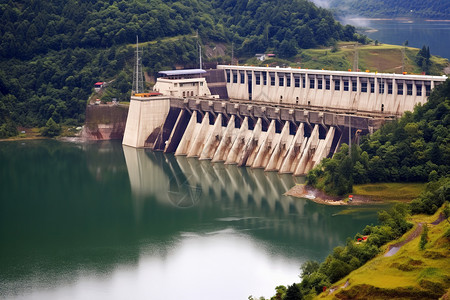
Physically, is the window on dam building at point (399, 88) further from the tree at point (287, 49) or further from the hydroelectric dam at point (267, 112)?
the tree at point (287, 49)

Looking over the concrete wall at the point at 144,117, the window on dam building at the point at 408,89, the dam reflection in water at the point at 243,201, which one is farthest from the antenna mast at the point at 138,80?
the window on dam building at the point at 408,89

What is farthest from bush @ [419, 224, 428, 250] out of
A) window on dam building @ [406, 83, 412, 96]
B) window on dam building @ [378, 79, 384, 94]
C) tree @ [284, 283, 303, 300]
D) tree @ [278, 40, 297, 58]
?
tree @ [278, 40, 297, 58]

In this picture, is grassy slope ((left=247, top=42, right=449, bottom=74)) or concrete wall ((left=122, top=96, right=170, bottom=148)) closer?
concrete wall ((left=122, top=96, right=170, bottom=148))

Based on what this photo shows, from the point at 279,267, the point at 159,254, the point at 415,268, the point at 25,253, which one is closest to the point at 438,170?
the point at 279,267

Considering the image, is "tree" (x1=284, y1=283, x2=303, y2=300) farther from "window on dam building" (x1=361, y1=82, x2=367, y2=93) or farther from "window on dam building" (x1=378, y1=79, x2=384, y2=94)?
"window on dam building" (x1=361, y1=82, x2=367, y2=93)

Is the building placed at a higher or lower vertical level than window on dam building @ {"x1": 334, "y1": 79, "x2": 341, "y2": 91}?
lower

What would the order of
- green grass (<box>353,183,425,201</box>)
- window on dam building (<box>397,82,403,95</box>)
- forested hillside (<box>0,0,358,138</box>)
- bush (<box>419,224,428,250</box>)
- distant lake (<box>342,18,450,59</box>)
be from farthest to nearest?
distant lake (<box>342,18,450,59</box>) → forested hillside (<box>0,0,358,138</box>) → window on dam building (<box>397,82,403,95</box>) → green grass (<box>353,183,425,201</box>) → bush (<box>419,224,428,250</box>)

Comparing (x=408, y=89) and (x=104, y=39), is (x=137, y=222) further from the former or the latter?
(x=104, y=39)
